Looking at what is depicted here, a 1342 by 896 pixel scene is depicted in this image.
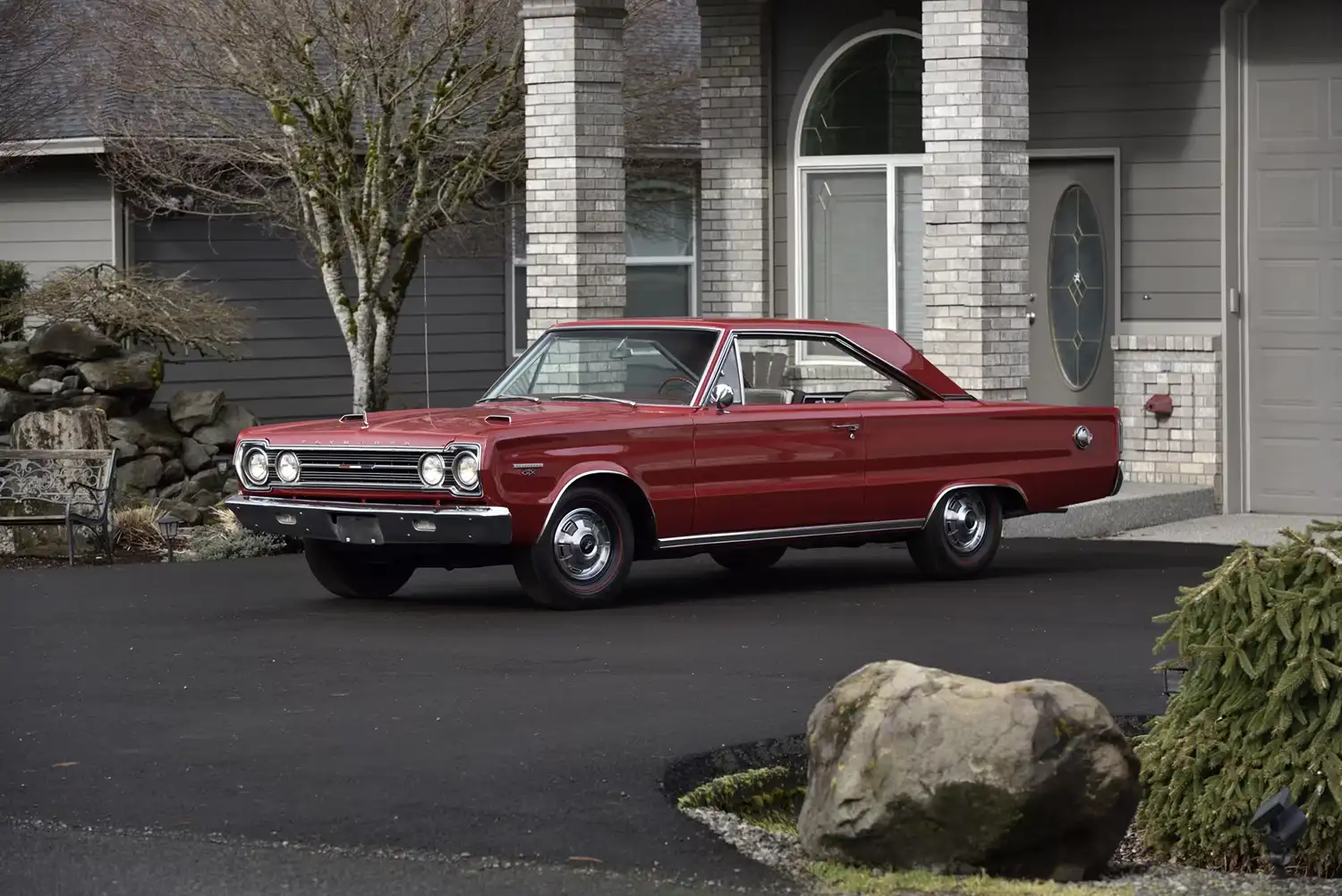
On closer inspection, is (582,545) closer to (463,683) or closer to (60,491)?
(463,683)

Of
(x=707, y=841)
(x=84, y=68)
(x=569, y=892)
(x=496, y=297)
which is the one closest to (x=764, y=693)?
(x=707, y=841)

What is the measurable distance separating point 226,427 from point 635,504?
8.90 metres

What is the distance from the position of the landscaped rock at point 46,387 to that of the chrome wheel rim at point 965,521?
8671 mm

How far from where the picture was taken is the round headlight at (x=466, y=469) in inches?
436

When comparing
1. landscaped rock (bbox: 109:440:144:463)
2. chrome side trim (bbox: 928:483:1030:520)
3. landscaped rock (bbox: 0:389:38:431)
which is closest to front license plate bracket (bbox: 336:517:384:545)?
chrome side trim (bbox: 928:483:1030:520)

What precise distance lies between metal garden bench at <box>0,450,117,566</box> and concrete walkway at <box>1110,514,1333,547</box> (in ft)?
22.3

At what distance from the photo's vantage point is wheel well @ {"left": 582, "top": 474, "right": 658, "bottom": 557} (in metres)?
11.6

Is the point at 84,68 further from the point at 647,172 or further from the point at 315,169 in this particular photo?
the point at 647,172

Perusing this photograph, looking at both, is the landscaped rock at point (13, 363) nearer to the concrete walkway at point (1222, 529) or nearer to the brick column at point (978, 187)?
the brick column at point (978, 187)

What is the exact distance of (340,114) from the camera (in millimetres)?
18438

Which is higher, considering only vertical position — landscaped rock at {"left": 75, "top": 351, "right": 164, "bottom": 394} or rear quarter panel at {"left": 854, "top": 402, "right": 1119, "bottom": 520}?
landscaped rock at {"left": 75, "top": 351, "right": 164, "bottom": 394}

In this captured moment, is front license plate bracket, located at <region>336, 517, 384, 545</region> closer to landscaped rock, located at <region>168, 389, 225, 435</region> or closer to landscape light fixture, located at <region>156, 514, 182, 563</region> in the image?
landscape light fixture, located at <region>156, 514, 182, 563</region>

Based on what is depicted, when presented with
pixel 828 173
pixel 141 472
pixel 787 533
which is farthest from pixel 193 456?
pixel 787 533

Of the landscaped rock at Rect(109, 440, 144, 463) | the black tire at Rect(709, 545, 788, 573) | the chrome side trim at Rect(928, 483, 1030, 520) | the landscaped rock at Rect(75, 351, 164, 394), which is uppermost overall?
the landscaped rock at Rect(75, 351, 164, 394)
